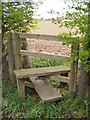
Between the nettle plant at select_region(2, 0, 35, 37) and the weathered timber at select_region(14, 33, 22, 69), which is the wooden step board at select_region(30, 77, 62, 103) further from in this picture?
the nettle plant at select_region(2, 0, 35, 37)

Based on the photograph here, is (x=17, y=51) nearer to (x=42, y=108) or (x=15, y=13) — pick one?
(x=15, y=13)

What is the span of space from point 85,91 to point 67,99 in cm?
28

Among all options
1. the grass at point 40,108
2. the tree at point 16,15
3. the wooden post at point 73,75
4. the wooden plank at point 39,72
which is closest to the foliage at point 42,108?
the grass at point 40,108

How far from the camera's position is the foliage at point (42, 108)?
2438 millimetres

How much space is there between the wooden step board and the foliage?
99mm

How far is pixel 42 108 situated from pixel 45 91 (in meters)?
0.26

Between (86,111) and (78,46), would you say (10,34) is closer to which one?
(78,46)

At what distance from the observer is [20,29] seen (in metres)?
3.17

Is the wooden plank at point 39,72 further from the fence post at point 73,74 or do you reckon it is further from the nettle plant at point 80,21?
the nettle plant at point 80,21

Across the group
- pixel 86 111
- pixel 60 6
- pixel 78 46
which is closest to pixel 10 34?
pixel 60 6

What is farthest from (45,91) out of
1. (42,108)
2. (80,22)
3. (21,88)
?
(80,22)

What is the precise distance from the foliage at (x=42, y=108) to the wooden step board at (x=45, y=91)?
0.32 ft

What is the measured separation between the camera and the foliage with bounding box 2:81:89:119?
244cm

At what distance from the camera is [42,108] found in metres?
2.50
